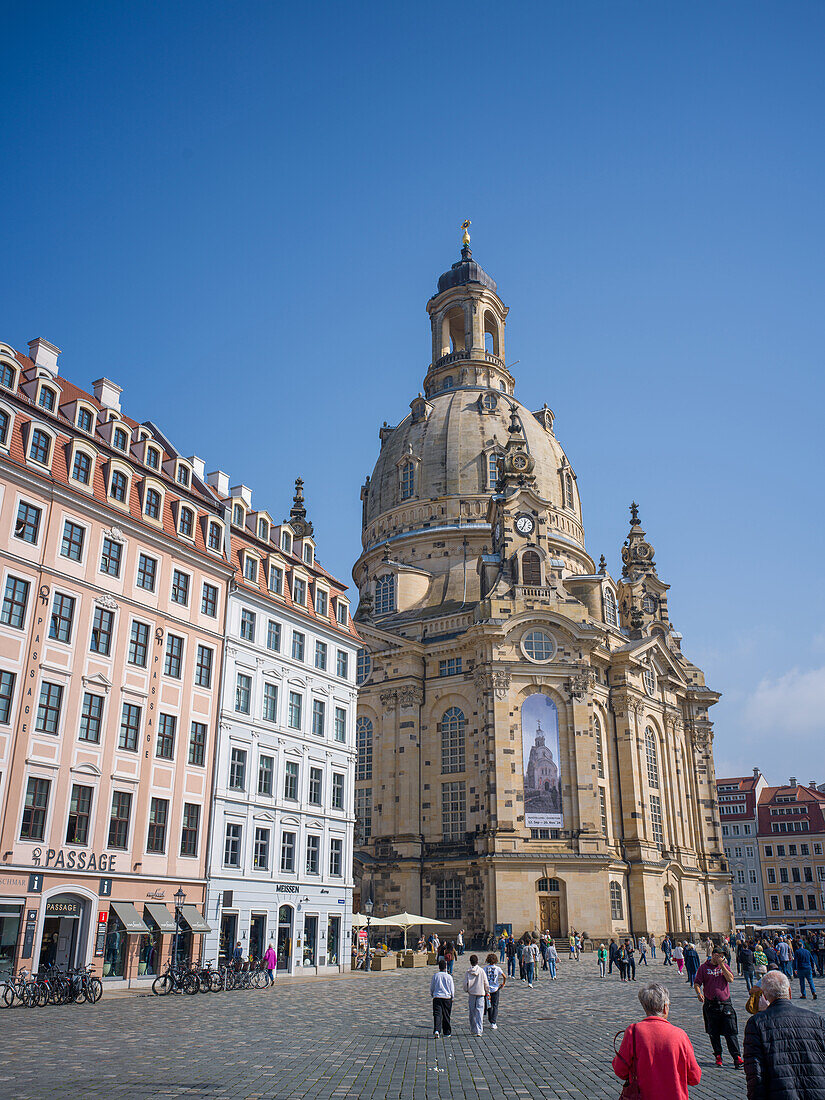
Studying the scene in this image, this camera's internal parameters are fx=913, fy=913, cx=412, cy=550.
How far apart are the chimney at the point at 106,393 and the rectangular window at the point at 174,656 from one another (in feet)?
36.7

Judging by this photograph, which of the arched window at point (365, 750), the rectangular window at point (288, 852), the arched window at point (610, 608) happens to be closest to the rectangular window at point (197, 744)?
the rectangular window at point (288, 852)

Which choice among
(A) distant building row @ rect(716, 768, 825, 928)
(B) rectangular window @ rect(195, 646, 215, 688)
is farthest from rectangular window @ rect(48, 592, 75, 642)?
(A) distant building row @ rect(716, 768, 825, 928)

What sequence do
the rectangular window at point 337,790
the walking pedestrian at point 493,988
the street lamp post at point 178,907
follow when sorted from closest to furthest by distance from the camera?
1. the walking pedestrian at point 493,988
2. the street lamp post at point 178,907
3. the rectangular window at point 337,790

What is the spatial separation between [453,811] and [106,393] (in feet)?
123

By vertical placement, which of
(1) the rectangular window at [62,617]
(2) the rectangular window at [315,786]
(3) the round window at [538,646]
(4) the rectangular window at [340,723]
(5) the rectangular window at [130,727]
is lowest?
(2) the rectangular window at [315,786]

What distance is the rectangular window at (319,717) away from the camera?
43.3 m

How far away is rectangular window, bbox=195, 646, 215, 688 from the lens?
37.0 metres

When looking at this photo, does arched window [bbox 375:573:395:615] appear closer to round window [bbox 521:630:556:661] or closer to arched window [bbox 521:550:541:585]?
arched window [bbox 521:550:541:585]

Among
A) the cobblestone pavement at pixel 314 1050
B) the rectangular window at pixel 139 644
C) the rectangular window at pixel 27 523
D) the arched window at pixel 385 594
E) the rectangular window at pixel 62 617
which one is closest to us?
the cobblestone pavement at pixel 314 1050

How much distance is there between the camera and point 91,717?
31844 mm

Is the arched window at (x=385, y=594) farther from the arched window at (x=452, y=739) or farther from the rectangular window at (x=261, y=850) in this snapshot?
the rectangular window at (x=261, y=850)

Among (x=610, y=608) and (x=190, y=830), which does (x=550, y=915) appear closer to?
(x=190, y=830)

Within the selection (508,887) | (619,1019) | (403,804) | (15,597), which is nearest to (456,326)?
(403,804)

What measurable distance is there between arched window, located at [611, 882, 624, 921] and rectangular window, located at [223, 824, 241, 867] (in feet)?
103
